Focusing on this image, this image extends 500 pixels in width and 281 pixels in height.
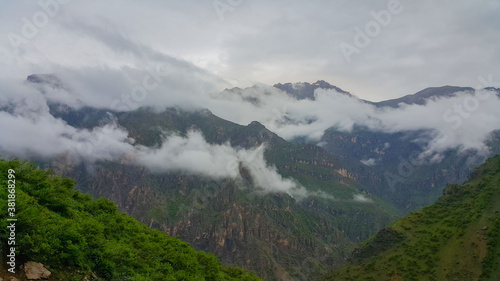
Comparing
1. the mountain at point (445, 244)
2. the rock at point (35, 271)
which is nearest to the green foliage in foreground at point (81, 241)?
the rock at point (35, 271)

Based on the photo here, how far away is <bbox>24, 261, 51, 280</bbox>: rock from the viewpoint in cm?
2996

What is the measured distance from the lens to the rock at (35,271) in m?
30.0

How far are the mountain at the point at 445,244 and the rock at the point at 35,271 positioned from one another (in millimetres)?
142195

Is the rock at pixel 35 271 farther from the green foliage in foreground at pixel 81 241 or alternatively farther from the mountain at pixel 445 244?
the mountain at pixel 445 244

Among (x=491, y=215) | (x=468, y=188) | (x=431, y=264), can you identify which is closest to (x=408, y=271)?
(x=431, y=264)

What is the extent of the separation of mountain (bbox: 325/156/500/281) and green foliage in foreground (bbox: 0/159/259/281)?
4443 inches

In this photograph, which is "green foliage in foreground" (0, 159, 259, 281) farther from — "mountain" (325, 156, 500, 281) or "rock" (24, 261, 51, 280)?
"mountain" (325, 156, 500, 281)

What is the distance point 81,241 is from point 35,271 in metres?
6.25

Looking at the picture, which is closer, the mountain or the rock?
the rock

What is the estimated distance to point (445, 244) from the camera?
151 m

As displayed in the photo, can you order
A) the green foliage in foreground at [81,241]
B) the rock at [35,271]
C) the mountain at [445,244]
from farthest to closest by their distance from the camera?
1. the mountain at [445,244]
2. the green foliage in foreground at [81,241]
3. the rock at [35,271]

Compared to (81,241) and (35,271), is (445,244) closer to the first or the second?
(81,241)

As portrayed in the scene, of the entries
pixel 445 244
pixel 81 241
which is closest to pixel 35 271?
pixel 81 241

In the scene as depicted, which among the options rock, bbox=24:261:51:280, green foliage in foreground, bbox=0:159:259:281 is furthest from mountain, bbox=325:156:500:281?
rock, bbox=24:261:51:280
